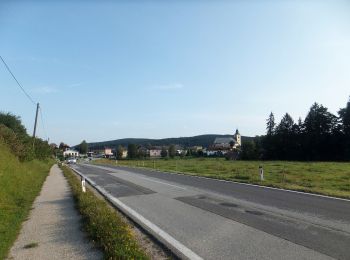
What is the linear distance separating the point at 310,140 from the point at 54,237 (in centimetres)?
8536

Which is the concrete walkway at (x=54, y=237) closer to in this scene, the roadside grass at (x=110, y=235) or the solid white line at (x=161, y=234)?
the roadside grass at (x=110, y=235)

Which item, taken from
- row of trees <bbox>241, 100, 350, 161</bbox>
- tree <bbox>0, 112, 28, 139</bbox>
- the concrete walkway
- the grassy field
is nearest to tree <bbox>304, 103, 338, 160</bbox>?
row of trees <bbox>241, 100, 350, 161</bbox>

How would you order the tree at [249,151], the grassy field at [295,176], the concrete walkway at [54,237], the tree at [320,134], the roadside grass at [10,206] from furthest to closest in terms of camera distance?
the tree at [249,151], the tree at [320,134], the grassy field at [295,176], the roadside grass at [10,206], the concrete walkway at [54,237]

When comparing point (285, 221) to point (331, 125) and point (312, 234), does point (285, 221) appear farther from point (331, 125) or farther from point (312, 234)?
point (331, 125)

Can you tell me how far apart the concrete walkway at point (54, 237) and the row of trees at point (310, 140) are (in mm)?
74806

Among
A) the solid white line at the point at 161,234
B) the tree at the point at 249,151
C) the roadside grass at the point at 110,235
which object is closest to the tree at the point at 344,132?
the tree at the point at 249,151

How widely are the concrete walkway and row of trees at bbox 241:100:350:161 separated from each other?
7481 centimetres

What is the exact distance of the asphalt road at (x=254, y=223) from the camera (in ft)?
22.7

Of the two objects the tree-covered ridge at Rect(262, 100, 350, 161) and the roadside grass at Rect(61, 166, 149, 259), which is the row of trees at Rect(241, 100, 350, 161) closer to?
the tree-covered ridge at Rect(262, 100, 350, 161)

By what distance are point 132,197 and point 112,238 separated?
7986 millimetres

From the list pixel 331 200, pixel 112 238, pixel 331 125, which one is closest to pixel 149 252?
pixel 112 238

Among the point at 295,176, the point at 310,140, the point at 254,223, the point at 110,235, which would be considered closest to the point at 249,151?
the point at 310,140

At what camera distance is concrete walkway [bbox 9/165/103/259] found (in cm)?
726

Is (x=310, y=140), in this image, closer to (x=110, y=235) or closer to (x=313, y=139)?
(x=313, y=139)
